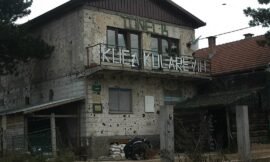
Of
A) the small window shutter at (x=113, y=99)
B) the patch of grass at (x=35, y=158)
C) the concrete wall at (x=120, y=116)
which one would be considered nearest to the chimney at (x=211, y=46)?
the concrete wall at (x=120, y=116)

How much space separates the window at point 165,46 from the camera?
27.2 m

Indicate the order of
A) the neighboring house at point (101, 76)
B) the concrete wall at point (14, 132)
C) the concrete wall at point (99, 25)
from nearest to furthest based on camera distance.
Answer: the concrete wall at point (14, 132) → the neighboring house at point (101, 76) → the concrete wall at point (99, 25)

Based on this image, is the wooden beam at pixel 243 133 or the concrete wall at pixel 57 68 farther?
the concrete wall at pixel 57 68

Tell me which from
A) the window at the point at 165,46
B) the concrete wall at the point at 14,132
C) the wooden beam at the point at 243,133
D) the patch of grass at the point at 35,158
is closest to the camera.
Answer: the patch of grass at the point at 35,158

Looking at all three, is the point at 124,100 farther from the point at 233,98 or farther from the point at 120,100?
the point at 233,98

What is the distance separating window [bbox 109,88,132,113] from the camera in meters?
24.6

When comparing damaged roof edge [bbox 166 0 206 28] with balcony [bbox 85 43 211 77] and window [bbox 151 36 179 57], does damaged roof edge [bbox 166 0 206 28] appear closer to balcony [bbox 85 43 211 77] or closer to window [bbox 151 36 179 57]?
window [bbox 151 36 179 57]

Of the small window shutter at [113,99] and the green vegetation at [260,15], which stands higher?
the green vegetation at [260,15]

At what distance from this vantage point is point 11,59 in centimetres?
2458

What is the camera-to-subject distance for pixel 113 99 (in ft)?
81.1

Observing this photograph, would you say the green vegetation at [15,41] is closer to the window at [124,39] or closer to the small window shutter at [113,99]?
the window at [124,39]

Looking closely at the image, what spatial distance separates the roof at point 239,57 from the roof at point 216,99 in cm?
192

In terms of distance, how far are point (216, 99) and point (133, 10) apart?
248 inches

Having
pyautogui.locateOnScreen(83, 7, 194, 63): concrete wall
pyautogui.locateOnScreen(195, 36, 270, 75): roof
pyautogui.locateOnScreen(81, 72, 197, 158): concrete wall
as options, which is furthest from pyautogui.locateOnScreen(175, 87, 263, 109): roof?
Answer: pyautogui.locateOnScreen(83, 7, 194, 63): concrete wall
